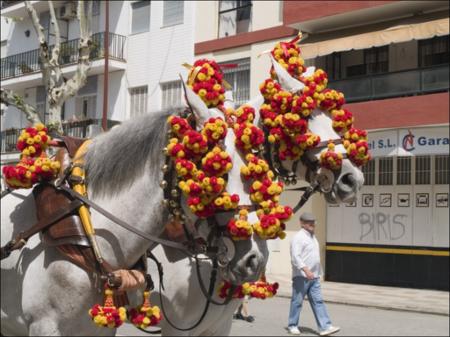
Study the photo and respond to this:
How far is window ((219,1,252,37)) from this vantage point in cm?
2159

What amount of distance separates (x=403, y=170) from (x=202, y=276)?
536 inches

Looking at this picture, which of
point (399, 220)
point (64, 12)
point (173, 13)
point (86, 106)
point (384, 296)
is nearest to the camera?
point (384, 296)

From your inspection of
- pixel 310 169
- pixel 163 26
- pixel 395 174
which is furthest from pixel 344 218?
pixel 310 169

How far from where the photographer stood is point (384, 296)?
619 inches

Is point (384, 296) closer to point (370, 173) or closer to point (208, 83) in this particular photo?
point (370, 173)

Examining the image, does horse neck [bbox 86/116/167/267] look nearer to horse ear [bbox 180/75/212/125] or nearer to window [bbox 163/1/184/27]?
horse ear [bbox 180/75/212/125]

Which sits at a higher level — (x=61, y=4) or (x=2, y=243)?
(x=61, y=4)

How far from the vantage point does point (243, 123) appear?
3902mm

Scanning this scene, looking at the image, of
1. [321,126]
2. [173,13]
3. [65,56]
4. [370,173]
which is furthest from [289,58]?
[65,56]

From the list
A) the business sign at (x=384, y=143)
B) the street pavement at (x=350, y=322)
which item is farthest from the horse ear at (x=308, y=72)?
the business sign at (x=384, y=143)

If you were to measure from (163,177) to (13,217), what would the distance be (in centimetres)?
103

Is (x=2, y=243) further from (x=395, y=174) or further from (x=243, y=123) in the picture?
(x=395, y=174)

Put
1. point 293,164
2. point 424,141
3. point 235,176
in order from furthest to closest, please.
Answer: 1. point 424,141
2. point 293,164
3. point 235,176

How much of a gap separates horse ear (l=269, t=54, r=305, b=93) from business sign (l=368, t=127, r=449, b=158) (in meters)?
12.3
